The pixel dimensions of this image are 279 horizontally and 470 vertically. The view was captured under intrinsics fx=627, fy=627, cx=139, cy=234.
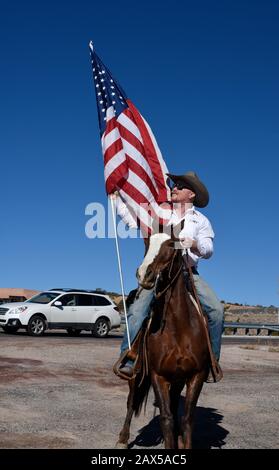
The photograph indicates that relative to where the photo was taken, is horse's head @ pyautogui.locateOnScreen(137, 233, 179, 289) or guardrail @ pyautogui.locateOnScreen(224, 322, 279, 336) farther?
guardrail @ pyautogui.locateOnScreen(224, 322, 279, 336)

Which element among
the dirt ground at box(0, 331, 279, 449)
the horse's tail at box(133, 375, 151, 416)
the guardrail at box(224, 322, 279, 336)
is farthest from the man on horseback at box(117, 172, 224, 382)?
the guardrail at box(224, 322, 279, 336)

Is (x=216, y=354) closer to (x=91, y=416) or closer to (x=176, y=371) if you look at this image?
(x=176, y=371)

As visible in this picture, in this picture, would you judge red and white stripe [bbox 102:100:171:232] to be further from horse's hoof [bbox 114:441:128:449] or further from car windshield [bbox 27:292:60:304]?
car windshield [bbox 27:292:60:304]

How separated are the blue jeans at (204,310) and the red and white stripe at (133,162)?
1718mm

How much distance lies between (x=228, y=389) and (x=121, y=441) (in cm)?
592

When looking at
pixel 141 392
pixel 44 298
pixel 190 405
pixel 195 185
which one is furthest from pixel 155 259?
pixel 44 298

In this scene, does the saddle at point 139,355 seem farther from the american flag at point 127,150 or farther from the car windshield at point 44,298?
the car windshield at point 44,298

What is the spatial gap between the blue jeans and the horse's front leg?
72 centimetres

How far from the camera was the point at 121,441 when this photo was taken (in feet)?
23.1

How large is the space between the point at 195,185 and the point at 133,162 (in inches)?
107

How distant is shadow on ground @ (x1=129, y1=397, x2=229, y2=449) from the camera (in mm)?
7375

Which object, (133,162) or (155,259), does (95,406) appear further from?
(155,259)

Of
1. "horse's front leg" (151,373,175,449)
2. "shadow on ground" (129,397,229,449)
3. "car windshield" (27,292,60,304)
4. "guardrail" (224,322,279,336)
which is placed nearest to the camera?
"horse's front leg" (151,373,175,449)
